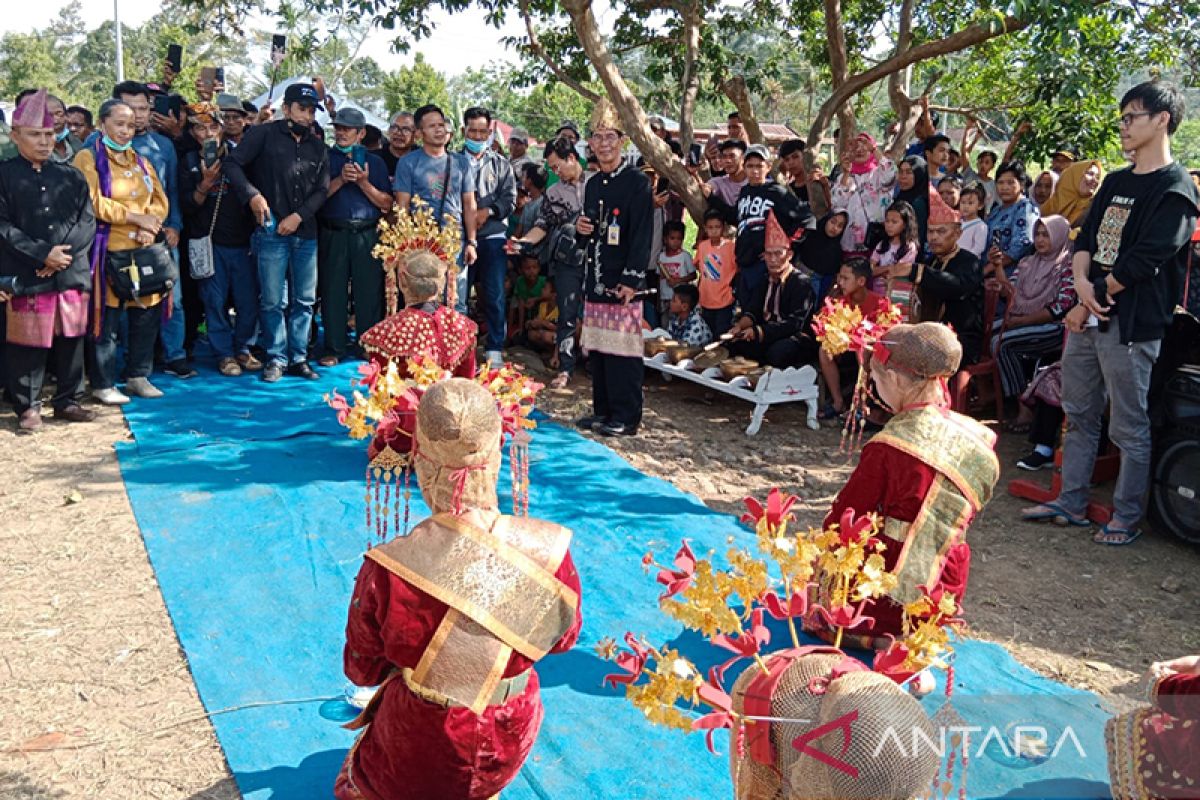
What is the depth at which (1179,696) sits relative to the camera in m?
2.09

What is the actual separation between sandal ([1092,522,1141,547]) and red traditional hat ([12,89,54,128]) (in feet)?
19.4

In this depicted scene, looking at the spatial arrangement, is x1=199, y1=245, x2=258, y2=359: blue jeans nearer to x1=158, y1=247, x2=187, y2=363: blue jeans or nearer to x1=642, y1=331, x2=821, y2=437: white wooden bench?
x1=158, y1=247, x2=187, y2=363: blue jeans

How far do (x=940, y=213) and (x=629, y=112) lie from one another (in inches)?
93.7

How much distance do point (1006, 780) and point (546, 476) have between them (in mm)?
3978

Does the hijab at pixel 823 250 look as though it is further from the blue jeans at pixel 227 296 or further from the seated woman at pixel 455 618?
the seated woman at pixel 455 618

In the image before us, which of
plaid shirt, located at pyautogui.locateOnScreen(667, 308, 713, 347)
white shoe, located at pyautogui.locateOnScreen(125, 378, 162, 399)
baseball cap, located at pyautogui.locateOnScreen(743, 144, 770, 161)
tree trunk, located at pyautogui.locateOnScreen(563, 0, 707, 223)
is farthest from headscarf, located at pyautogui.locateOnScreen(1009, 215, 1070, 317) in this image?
white shoe, located at pyautogui.locateOnScreen(125, 378, 162, 399)

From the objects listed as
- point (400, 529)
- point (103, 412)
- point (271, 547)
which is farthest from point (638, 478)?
point (103, 412)

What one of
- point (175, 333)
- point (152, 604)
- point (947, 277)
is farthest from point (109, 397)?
point (947, 277)

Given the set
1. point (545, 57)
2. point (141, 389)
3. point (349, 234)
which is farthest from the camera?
point (545, 57)

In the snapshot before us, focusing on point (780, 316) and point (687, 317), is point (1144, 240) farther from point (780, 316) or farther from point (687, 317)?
point (687, 317)

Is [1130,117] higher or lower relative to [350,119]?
lower

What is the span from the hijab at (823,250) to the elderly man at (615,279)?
1605 millimetres

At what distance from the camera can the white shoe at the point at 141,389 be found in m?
6.49

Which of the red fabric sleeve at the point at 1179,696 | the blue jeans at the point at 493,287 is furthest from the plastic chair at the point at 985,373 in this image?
the red fabric sleeve at the point at 1179,696
